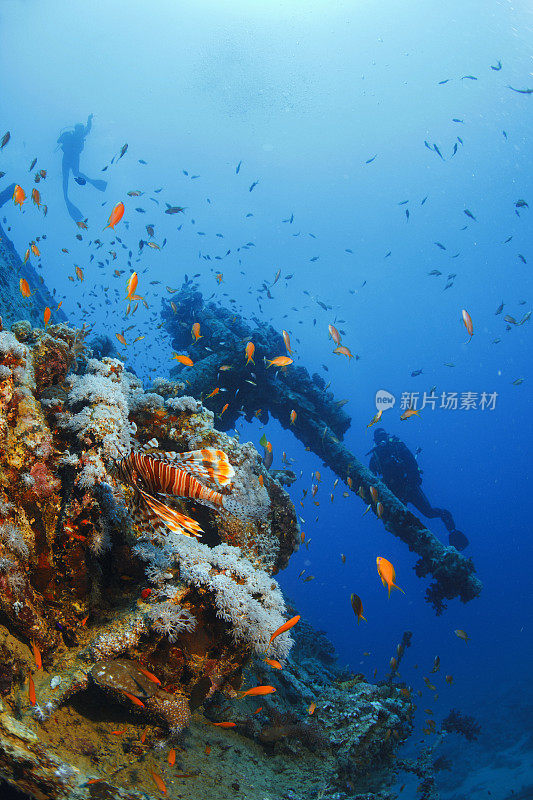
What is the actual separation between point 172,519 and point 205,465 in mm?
416

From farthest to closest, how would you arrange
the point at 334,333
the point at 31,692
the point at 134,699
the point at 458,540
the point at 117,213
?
1. the point at 458,540
2. the point at 334,333
3. the point at 117,213
4. the point at 134,699
5. the point at 31,692

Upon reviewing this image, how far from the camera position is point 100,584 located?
3262 millimetres

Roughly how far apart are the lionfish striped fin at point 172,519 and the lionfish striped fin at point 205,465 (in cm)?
29

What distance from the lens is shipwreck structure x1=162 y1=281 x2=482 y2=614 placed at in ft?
33.3

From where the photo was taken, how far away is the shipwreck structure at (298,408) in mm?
10156

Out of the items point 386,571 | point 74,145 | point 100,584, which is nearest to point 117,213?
point 100,584

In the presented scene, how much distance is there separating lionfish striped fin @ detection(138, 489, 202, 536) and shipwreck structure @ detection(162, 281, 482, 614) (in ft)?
25.5

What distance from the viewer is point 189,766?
10.4 ft

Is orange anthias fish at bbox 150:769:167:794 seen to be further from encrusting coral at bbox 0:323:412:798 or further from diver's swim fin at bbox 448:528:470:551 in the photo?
diver's swim fin at bbox 448:528:470:551

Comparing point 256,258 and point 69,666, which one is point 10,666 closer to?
point 69,666

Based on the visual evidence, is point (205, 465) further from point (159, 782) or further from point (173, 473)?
point (159, 782)

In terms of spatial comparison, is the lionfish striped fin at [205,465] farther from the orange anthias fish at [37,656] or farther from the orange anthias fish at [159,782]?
the orange anthias fish at [159,782]

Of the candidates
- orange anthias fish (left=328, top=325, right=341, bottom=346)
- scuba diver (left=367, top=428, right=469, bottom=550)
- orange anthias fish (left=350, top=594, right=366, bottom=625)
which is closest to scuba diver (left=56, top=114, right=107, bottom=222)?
orange anthias fish (left=328, top=325, right=341, bottom=346)

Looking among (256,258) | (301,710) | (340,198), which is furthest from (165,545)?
(256,258)
